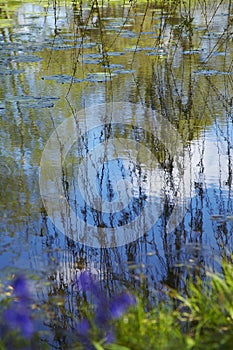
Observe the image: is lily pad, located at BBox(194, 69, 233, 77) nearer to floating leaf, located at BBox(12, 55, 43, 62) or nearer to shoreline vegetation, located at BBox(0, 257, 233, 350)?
floating leaf, located at BBox(12, 55, 43, 62)

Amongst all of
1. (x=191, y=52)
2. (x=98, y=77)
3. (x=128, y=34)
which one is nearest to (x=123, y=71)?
(x=98, y=77)

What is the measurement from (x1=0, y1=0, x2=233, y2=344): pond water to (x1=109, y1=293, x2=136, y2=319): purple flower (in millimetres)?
96

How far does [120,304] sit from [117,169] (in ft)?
4.16

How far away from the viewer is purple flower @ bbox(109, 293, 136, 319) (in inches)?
60.5

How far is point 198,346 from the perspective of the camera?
4.24 feet

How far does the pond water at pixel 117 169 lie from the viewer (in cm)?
205

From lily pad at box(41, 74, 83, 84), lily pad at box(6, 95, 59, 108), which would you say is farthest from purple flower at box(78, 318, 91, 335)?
lily pad at box(41, 74, 83, 84)

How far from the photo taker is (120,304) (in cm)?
162

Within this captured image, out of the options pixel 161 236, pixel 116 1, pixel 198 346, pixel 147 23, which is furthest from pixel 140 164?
pixel 116 1

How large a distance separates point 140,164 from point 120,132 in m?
0.46

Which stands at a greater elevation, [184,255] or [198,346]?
[198,346]

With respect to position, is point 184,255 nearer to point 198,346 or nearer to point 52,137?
point 198,346

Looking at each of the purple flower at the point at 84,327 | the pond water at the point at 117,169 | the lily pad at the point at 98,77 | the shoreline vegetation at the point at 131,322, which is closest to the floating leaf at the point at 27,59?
the pond water at the point at 117,169

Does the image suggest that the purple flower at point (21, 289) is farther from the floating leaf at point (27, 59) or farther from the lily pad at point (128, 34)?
the lily pad at point (128, 34)
